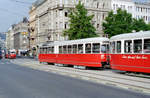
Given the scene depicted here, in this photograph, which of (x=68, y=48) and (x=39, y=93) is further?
(x=68, y=48)

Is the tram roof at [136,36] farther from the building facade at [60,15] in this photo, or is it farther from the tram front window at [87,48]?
the building facade at [60,15]

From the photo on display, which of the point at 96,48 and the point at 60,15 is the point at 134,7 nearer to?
the point at 60,15

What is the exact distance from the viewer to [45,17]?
2606 inches

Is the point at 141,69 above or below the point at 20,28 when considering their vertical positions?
below

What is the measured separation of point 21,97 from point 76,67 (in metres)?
15.2

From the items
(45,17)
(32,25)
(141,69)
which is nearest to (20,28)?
(32,25)

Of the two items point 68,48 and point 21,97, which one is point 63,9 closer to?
point 68,48

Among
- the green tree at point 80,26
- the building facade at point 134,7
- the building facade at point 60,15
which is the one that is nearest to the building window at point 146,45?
the green tree at point 80,26

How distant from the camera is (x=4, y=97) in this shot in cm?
919

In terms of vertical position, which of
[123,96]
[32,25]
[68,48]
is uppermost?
[32,25]

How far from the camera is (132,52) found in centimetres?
1595

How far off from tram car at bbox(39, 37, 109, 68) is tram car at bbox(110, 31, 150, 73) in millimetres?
2190

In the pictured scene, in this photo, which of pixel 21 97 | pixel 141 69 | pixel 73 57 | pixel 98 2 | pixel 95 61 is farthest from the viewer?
pixel 98 2

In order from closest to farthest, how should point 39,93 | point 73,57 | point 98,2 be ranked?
point 39,93 < point 73,57 < point 98,2
